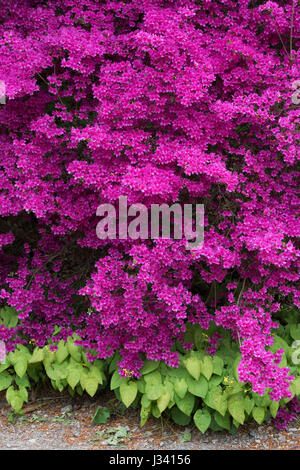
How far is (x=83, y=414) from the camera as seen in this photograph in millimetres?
3555

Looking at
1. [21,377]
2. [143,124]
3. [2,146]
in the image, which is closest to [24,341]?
[21,377]

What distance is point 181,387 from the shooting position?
319cm

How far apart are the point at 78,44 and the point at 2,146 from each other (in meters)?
0.78

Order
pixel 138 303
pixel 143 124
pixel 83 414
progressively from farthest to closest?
pixel 83 414
pixel 143 124
pixel 138 303

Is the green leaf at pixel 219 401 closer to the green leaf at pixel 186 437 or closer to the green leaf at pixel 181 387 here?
the green leaf at pixel 181 387

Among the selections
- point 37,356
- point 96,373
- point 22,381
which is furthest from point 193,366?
point 22,381

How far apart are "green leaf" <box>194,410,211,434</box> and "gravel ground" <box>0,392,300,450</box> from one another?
132 millimetres

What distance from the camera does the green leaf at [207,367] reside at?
3219mm

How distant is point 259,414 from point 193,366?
0.44 metres

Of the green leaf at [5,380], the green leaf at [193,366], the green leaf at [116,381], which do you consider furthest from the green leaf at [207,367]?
the green leaf at [5,380]

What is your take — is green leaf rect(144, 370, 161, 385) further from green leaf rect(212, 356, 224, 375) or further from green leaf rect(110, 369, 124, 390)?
green leaf rect(212, 356, 224, 375)

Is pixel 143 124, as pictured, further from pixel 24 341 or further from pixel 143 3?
pixel 24 341

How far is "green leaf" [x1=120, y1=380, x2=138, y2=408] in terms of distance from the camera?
10.5 ft

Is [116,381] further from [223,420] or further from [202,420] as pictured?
[223,420]
